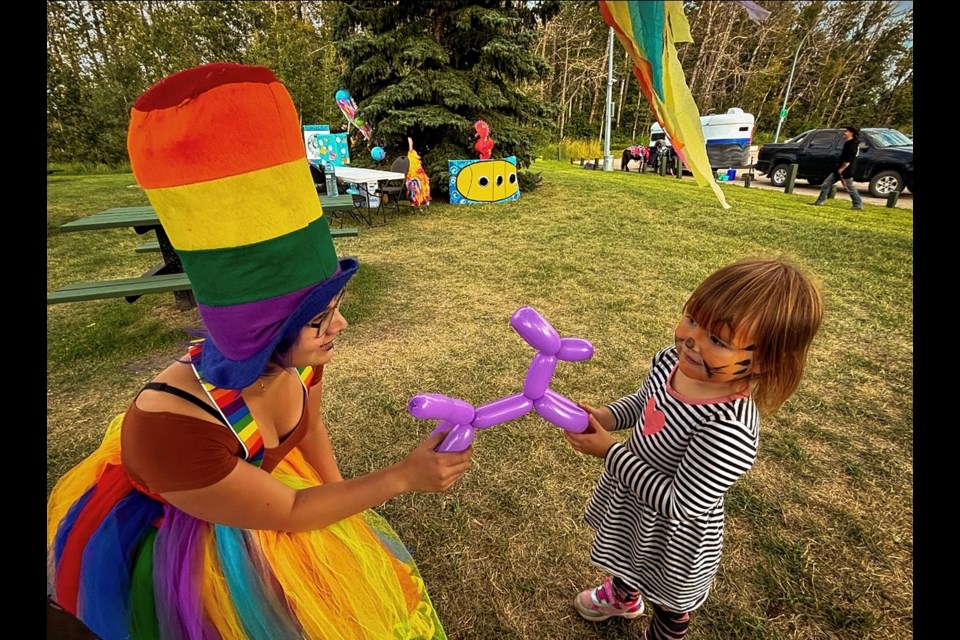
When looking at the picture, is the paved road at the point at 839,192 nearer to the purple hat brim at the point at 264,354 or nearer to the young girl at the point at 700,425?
the young girl at the point at 700,425

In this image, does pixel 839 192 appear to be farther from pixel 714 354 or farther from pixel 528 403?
pixel 528 403

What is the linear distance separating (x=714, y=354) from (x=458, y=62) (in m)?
9.06

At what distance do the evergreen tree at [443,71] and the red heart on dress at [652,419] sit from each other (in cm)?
757

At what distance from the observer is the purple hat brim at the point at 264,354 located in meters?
0.82

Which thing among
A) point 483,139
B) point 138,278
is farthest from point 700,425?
point 483,139

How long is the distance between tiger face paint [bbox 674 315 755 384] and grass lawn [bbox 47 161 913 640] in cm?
100

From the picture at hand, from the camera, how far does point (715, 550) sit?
3.96 feet

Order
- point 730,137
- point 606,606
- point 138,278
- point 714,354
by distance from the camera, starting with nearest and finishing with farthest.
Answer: point 714,354
point 606,606
point 138,278
point 730,137

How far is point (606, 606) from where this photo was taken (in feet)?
5.12

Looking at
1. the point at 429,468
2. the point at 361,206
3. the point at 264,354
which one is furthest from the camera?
the point at 361,206

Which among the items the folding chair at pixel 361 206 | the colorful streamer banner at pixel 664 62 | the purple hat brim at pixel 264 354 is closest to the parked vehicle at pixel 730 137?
the folding chair at pixel 361 206

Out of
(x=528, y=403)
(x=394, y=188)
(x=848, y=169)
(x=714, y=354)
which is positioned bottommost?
(x=394, y=188)
